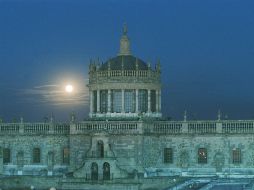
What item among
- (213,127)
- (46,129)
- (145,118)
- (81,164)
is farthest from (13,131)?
(213,127)

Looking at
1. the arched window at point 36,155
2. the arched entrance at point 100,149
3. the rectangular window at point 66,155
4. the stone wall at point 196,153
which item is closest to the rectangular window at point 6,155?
the arched window at point 36,155

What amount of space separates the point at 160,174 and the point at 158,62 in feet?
39.8

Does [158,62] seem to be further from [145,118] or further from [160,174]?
[160,174]

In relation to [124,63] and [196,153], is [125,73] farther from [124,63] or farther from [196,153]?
[196,153]

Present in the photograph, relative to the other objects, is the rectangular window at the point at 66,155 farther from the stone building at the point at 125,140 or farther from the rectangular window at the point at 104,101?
the rectangular window at the point at 104,101

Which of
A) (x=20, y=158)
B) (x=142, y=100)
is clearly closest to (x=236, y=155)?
(x=142, y=100)

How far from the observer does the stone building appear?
6800 centimetres

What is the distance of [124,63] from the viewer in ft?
241

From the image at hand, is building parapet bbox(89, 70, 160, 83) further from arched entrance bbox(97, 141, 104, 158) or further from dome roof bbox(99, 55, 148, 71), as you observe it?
arched entrance bbox(97, 141, 104, 158)

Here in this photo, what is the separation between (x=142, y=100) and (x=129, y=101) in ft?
4.26

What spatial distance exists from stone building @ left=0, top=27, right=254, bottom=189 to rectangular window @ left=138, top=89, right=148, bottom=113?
9 cm

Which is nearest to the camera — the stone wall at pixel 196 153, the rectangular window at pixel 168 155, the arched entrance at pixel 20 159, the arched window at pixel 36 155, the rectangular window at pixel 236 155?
the stone wall at pixel 196 153

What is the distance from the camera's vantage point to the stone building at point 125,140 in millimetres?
68000

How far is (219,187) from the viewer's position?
58719 millimetres
